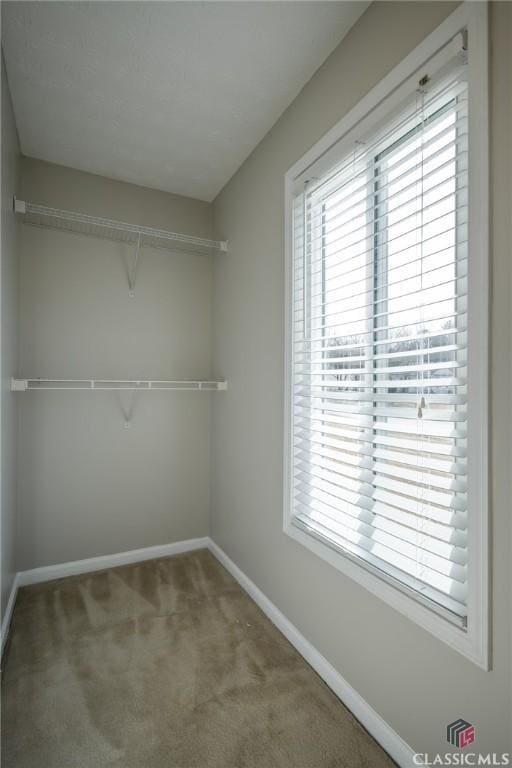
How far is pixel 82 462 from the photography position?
2.51m

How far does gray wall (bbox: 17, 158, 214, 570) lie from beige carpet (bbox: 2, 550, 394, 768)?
Answer: 486 mm

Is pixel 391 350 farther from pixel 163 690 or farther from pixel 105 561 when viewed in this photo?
pixel 105 561

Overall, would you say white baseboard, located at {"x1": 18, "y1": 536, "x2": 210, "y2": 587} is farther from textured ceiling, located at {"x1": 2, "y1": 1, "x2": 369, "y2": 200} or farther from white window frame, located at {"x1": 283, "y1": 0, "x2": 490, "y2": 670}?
textured ceiling, located at {"x1": 2, "y1": 1, "x2": 369, "y2": 200}

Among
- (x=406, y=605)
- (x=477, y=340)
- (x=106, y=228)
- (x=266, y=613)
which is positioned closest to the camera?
(x=477, y=340)

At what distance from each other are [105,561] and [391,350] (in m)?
2.32

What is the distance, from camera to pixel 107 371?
256cm

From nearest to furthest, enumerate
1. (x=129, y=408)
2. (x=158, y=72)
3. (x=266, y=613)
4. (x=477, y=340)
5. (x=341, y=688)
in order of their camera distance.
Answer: (x=477, y=340) < (x=341, y=688) < (x=158, y=72) < (x=266, y=613) < (x=129, y=408)

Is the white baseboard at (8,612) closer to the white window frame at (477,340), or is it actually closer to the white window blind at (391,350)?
the white window blind at (391,350)

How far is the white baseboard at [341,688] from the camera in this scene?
126 cm
